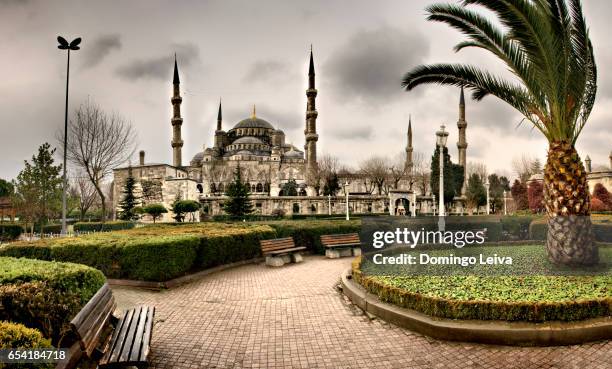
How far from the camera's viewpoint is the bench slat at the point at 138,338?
3.50 m

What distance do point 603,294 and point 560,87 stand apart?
421cm

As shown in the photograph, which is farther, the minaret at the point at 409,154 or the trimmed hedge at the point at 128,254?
the minaret at the point at 409,154

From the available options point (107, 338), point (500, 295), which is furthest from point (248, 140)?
point (500, 295)

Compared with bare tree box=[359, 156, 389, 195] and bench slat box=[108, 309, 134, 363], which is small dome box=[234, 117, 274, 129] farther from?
bench slat box=[108, 309, 134, 363]

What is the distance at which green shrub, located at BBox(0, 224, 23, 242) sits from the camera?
23.9m

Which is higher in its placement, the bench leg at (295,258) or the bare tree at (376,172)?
the bare tree at (376,172)

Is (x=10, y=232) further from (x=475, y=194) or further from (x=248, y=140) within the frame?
(x=248, y=140)

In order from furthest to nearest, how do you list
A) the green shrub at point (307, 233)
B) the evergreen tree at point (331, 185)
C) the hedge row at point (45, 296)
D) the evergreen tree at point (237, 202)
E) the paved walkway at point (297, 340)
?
the evergreen tree at point (331, 185), the evergreen tree at point (237, 202), the green shrub at point (307, 233), the paved walkway at point (297, 340), the hedge row at point (45, 296)

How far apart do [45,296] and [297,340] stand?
9.84 ft

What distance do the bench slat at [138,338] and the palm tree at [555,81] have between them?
7526mm

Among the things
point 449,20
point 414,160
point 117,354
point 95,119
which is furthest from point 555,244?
point 414,160

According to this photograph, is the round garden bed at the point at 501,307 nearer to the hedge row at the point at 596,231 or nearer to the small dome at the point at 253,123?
the hedge row at the point at 596,231

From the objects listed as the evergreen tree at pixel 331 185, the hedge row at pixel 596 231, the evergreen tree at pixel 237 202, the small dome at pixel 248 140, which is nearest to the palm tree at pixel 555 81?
the hedge row at pixel 596 231

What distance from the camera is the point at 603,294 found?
5258 millimetres
